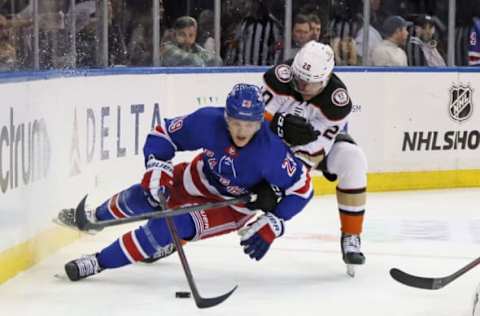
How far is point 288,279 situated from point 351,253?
32 centimetres

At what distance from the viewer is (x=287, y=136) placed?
19.1ft

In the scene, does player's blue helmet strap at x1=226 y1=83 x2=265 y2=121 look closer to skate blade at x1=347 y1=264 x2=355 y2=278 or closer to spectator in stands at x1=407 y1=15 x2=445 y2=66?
skate blade at x1=347 y1=264 x2=355 y2=278

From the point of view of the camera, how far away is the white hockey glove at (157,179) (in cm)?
517

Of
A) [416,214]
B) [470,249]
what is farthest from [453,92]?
[470,249]

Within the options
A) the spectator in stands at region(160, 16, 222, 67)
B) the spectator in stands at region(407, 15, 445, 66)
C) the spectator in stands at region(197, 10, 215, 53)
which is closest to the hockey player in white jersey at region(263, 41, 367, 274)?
the spectator in stands at region(160, 16, 222, 67)

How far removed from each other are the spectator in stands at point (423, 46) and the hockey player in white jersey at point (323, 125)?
3715 millimetres

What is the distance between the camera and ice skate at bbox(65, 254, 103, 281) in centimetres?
534

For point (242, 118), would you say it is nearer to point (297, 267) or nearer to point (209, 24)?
point (297, 267)

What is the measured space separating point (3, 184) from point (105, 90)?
1847 millimetres

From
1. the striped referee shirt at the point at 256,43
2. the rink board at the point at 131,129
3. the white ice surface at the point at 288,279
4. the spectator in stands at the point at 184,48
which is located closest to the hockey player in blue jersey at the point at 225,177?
the white ice surface at the point at 288,279

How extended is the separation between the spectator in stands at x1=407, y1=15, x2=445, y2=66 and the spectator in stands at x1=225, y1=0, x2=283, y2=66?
112cm

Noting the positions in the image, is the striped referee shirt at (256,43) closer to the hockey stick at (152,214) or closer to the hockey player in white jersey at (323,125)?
the hockey player in white jersey at (323,125)

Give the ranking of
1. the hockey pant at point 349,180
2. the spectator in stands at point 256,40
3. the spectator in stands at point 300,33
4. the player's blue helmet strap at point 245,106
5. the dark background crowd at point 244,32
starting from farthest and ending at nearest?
the spectator in stands at point 300,33
the spectator in stands at point 256,40
the dark background crowd at point 244,32
the hockey pant at point 349,180
the player's blue helmet strap at point 245,106

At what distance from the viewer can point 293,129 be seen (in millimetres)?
5781
